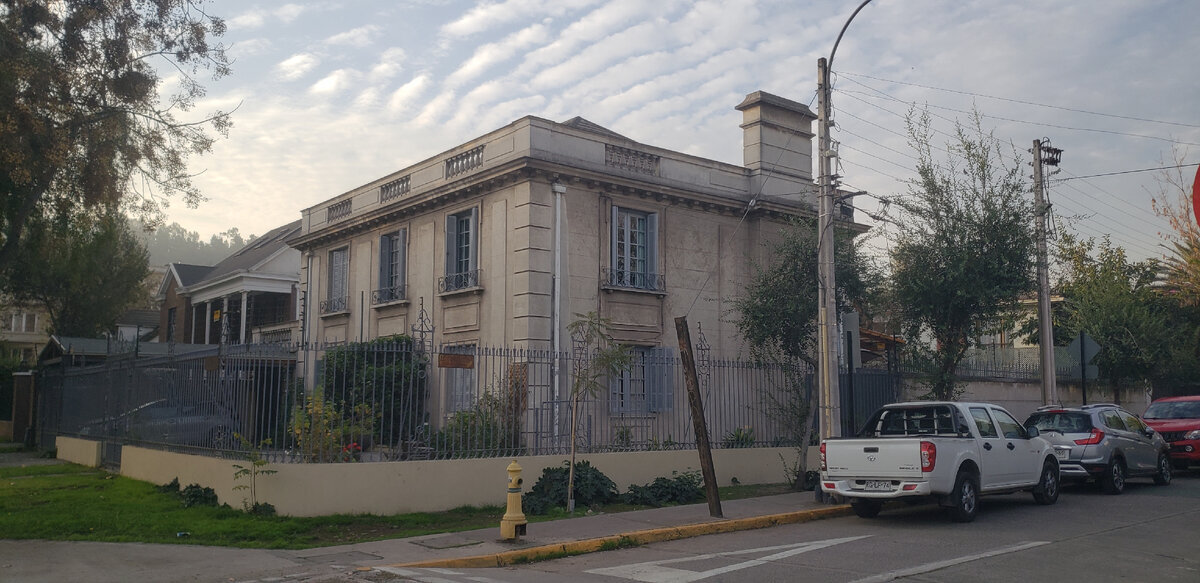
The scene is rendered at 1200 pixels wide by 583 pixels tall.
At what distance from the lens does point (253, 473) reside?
12.0 meters

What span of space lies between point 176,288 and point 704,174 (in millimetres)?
29313

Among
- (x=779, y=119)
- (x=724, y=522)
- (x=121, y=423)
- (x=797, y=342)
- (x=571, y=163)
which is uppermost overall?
Answer: (x=779, y=119)

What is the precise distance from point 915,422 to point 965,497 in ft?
4.55

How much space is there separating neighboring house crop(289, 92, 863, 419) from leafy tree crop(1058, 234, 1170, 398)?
9.22 metres

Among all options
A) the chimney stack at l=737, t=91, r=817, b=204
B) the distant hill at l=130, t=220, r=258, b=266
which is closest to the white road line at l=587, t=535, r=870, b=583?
the chimney stack at l=737, t=91, r=817, b=204

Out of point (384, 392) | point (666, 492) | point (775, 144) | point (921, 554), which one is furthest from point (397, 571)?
point (775, 144)

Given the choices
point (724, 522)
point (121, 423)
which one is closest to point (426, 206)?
point (121, 423)

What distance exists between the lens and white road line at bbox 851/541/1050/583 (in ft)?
27.8

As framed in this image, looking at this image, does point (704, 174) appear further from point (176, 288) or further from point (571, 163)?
point (176, 288)

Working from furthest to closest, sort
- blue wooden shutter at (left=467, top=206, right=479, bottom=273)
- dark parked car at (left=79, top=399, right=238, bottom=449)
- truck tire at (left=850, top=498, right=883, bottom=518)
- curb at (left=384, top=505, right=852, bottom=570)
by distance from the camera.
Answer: blue wooden shutter at (left=467, top=206, right=479, bottom=273) → dark parked car at (left=79, top=399, right=238, bottom=449) → truck tire at (left=850, top=498, right=883, bottom=518) → curb at (left=384, top=505, right=852, bottom=570)

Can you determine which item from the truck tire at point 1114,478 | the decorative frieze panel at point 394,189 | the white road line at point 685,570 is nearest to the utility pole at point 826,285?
the white road line at point 685,570

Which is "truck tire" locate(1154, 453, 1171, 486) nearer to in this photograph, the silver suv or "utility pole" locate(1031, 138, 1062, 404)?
the silver suv

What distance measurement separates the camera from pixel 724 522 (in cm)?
1216

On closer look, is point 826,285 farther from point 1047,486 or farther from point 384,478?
point 384,478
